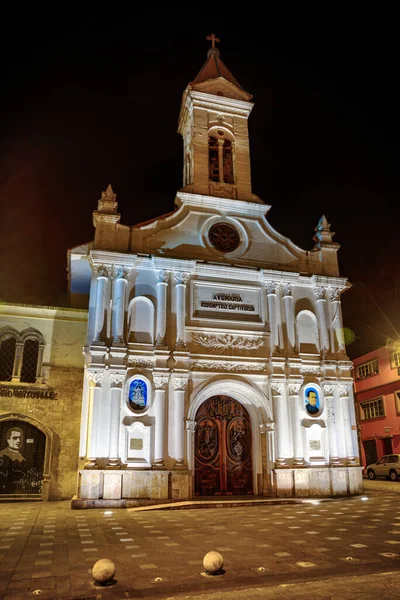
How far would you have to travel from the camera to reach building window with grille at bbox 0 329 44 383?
2109 centimetres

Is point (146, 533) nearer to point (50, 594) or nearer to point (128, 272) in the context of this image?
point (50, 594)

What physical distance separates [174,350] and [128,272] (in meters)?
3.80

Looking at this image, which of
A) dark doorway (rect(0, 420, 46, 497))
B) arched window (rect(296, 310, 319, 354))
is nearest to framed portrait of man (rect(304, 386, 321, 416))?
arched window (rect(296, 310, 319, 354))

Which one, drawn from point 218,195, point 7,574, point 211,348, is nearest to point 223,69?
point 218,195

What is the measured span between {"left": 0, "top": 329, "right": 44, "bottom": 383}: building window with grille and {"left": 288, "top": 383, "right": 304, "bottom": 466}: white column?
11008 millimetres

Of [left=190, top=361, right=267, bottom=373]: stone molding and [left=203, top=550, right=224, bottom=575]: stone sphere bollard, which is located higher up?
[left=190, top=361, right=267, bottom=373]: stone molding

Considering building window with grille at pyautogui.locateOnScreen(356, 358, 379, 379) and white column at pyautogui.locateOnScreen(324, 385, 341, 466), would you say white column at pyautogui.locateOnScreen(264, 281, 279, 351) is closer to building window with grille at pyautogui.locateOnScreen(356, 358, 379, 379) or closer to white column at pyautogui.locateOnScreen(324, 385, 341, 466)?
white column at pyautogui.locateOnScreen(324, 385, 341, 466)

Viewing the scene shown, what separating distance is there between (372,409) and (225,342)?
22.7m

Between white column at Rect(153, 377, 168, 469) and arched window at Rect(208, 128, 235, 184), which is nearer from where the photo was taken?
white column at Rect(153, 377, 168, 469)

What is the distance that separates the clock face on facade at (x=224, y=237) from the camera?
883 inches

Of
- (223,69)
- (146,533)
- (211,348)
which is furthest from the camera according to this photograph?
(223,69)

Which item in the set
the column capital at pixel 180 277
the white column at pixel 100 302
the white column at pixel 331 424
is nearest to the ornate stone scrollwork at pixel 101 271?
the white column at pixel 100 302

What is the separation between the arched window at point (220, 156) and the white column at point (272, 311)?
5.90 meters

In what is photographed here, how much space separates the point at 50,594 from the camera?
678 cm
